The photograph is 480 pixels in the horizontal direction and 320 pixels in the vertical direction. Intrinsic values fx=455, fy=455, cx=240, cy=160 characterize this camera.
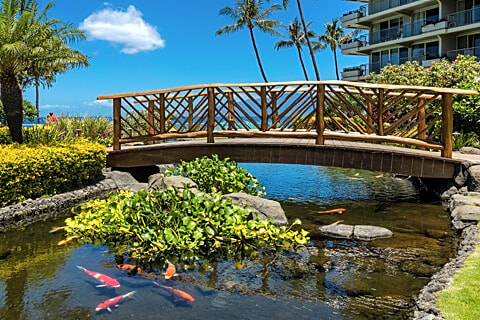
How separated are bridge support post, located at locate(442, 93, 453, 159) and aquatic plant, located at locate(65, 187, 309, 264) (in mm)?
4779

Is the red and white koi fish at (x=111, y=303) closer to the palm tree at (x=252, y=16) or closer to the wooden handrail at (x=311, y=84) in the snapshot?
the wooden handrail at (x=311, y=84)

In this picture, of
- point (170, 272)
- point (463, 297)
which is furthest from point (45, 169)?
point (463, 297)

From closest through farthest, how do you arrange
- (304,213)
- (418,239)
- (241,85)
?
1. (418,239)
2. (304,213)
3. (241,85)

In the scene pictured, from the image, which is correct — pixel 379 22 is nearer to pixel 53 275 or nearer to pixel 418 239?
pixel 418 239

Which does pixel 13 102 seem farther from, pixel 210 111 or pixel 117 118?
pixel 210 111

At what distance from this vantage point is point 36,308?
4.49 metres

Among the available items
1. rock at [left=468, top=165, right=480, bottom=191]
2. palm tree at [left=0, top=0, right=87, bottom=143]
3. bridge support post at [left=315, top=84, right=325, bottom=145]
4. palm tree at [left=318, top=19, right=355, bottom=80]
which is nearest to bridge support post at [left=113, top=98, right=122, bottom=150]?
palm tree at [left=0, top=0, right=87, bottom=143]

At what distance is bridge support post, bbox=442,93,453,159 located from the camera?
931 centimetres

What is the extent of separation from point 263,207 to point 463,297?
374 cm

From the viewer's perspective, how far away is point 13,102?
1077cm

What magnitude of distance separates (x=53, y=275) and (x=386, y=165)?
275 inches

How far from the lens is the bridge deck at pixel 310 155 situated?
958cm

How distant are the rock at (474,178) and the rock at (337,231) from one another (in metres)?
3.30

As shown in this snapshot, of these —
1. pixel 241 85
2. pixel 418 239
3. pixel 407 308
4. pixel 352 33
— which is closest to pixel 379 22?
pixel 352 33
